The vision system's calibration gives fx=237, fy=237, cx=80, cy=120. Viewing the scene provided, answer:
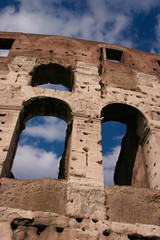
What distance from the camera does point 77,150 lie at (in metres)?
5.30

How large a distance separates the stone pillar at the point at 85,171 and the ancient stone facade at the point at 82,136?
0.06ft

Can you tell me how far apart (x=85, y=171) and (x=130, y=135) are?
3514mm

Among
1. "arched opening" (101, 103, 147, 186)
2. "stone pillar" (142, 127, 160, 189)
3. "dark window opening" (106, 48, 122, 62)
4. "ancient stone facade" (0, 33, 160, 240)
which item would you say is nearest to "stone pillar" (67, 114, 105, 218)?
"ancient stone facade" (0, 33, 160, 240)

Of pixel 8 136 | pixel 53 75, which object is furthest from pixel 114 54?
pixel 8 136

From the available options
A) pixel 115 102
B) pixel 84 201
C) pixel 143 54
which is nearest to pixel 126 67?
pixel 143 54

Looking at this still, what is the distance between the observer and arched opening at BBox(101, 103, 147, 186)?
22.5ft

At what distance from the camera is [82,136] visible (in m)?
5.64

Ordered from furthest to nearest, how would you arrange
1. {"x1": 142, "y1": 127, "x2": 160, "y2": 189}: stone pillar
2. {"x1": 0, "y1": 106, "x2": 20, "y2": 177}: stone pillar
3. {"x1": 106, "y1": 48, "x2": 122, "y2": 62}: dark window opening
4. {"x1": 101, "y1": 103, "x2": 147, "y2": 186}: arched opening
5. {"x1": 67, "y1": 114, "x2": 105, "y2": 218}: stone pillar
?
{"x1": 106, "y1": 48, "x2": 122, "y2": 62}: dark window opening < {"x1": 101, "y1": 103, "x2": 147, "y2": 186}: arched opening < {"x1": 142, "y1": 127, "x2": 160, "y2": 189}: stone pillar < {"x1": 0, "y1": 106, "x2": 20, "y2": 177}: stone pillar < {"x1": 67, "y1": 114, "x2": 105, "y2": 218}: stone pillar

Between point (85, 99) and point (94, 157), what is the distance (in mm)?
2026

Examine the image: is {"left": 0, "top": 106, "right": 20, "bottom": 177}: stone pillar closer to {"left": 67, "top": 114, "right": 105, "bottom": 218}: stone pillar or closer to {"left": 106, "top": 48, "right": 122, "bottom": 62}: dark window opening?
{"left": 67, "top": 114, "right": 105, "bottom": 218}: stone pillar

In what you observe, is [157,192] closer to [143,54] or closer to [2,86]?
[2,86]

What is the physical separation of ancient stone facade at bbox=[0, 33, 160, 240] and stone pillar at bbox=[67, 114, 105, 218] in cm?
2

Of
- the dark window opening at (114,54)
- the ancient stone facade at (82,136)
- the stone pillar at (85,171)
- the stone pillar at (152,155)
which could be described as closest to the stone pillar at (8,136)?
the ancient stone facade at (82,136)

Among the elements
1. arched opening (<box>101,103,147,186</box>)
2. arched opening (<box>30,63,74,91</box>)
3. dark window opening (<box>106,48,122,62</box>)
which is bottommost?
arched opening (<box>101,103,147,186</box>)
